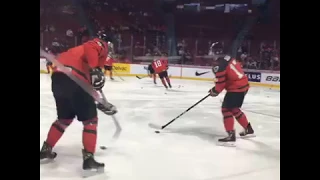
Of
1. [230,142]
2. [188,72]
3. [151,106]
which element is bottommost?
[230,142]

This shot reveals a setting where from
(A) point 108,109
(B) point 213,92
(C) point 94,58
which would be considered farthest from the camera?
(B) point 213,92

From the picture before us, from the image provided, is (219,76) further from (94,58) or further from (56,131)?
(56,131)

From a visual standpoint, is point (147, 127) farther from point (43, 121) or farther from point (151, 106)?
point (43, 121)

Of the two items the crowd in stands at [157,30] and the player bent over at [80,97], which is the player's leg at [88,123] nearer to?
the player bent over at [80,97]

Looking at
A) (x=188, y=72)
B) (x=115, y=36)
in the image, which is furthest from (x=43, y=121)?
(x=188, y=72)

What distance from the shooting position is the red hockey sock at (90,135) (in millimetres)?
1812

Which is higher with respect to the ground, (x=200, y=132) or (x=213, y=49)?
(x=213, y=49)

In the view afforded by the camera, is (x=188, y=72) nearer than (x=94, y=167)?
No

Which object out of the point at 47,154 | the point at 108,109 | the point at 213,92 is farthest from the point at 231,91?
the point at 47,154

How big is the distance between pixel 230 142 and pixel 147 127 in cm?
43

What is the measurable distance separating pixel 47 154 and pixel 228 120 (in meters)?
0.92

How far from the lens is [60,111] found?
1.81m

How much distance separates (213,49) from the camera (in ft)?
6.37

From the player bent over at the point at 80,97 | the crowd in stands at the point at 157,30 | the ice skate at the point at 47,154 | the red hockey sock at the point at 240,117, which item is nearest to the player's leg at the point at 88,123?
the player bent over at the point at 80,97
